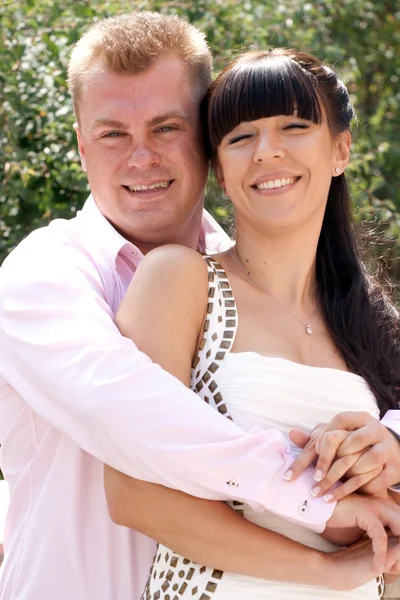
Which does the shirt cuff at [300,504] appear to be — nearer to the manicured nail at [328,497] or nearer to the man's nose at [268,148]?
the manicured nail at [328,497]

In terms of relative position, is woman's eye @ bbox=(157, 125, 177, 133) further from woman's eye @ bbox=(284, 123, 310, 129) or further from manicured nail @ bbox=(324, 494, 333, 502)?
manicured nail @ bbox=(324, 494, 333, 502)

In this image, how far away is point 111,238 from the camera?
8.94 feet

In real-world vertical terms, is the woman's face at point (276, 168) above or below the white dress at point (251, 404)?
above

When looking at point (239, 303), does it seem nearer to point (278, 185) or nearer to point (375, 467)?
point (278, 185)

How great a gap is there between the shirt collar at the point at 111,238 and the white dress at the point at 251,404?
357 mm

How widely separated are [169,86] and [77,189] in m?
2.06

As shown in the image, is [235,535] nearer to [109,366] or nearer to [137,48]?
[109,366]

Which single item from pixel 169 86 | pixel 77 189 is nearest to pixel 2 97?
pixel 77 189

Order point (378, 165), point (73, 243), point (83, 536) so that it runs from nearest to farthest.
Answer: point (83, 536) < point (73, 243) < point (378, 165)

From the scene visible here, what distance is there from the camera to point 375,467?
2.17 meters

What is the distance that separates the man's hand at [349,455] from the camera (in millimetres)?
2133

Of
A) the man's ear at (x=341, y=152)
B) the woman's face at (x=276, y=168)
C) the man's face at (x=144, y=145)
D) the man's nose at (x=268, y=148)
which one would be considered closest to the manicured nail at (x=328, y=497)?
the woman's face at (x=276, y=168)

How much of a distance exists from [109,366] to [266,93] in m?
0.79

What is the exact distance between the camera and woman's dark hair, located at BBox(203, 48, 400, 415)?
2.48 metres
